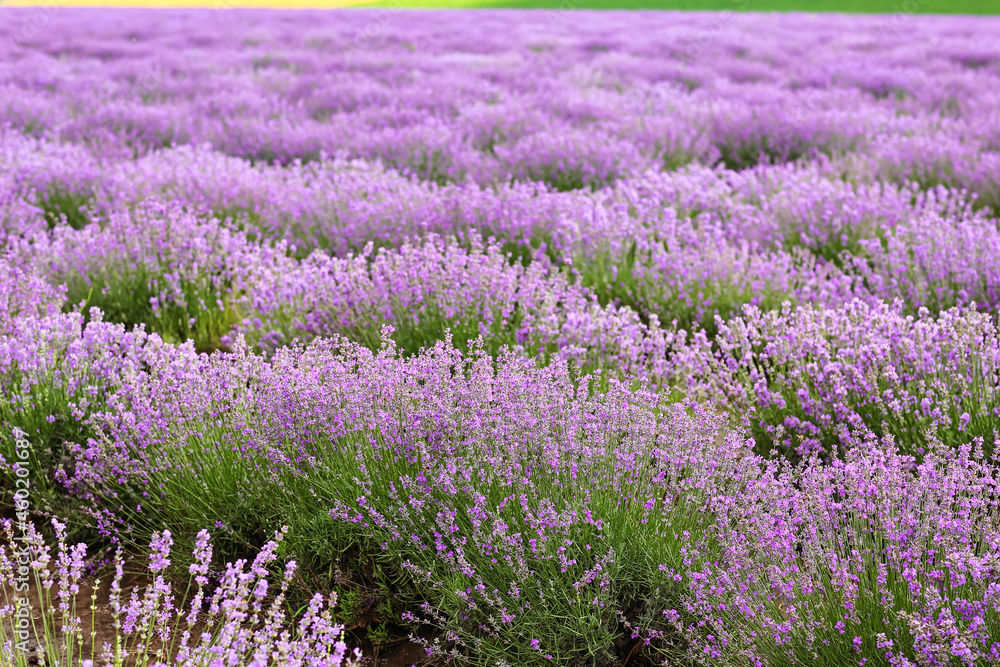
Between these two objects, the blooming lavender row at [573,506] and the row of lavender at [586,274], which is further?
the row of lavender at [586,274]

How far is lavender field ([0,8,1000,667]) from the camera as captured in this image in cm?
179

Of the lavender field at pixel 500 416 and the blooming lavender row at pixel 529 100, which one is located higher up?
the blooming lavender row at pixel 529 100

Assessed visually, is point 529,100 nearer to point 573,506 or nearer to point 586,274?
point 586,274

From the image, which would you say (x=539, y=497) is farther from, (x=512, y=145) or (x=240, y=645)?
(x=512, y=145)

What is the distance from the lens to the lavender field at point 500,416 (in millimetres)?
1792

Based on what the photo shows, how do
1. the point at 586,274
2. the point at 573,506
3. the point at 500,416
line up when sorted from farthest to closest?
the point at 586,274
the point at 500,416
the point at 573,506

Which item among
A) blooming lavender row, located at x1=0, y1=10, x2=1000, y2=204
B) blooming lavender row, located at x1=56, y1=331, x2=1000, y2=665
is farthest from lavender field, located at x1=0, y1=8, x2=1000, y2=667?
blooming lavender row, located at x1=0, y1=10, x2=1000, y2=204

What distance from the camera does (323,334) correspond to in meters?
3.29

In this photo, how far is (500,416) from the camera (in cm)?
220

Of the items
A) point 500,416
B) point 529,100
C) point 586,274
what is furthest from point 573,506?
point 529,100

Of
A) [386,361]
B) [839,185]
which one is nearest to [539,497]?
[386,361]

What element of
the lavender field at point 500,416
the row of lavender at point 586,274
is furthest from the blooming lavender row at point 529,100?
the row of lavender at point 586,274

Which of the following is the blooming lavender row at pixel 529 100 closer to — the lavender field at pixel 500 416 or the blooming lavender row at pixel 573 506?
the lavender field at pixel 500 416

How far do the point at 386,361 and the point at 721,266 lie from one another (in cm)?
202
